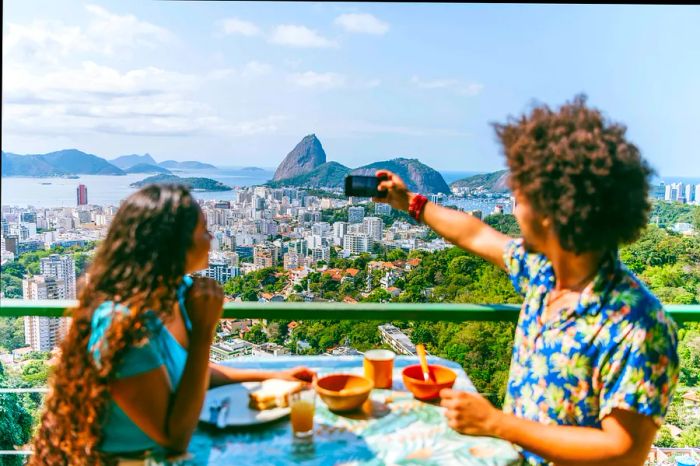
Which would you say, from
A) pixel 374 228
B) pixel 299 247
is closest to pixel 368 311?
pixel 374 228

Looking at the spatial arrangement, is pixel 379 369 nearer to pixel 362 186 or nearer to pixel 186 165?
pixel 362 186

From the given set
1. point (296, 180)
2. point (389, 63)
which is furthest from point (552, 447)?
point (389, 63)

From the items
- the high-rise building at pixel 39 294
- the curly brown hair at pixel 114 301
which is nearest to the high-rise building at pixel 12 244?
the high-rise building at pixel 39 294

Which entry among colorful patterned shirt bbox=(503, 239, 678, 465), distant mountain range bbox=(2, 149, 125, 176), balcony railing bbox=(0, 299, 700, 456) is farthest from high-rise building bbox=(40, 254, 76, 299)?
colorful patterned shirt bbox=(503, 239, 678, 465)

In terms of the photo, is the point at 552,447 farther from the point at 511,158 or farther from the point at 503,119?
the point at 503,119

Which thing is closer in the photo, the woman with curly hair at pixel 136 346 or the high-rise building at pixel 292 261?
the woman with curly hair at pixel 136 346

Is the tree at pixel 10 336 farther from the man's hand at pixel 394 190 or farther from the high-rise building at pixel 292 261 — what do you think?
the man's hand at pixel 394 190
